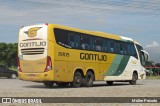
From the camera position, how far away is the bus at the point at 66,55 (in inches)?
870

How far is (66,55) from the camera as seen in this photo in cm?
2288

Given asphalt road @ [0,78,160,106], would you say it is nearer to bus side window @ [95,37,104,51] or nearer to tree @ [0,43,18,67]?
bus side window @ [95,37,104,51]

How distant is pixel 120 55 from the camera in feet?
93.4

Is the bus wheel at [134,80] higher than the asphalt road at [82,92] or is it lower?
higher

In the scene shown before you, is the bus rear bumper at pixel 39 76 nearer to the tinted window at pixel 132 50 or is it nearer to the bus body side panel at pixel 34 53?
the bus body side panel at pixel 34 53

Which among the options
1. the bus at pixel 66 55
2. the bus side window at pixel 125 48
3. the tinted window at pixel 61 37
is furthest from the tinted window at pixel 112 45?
the tinted window at pixel 61 37

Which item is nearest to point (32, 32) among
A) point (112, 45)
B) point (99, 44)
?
point (99, 44)

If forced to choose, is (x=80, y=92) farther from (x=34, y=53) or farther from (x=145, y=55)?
(x=145, y=55)

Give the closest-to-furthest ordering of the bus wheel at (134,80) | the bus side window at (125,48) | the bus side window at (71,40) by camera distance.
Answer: the bus side window at (71,40)
the bus side window at (125,48)
the bus wheel at (134,80)

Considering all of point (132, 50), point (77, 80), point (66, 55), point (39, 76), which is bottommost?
point (77, 80)

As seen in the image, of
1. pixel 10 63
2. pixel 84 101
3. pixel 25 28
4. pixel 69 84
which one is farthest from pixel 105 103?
pixel 10 63

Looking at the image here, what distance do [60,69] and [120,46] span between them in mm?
7167

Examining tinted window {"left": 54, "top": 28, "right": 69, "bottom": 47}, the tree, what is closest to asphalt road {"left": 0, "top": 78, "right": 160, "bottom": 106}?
tinted window {"left": 54, "top": 28, "right": 69, "bottom": 47}

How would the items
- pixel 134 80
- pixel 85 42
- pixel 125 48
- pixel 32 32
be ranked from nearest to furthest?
pixel 32 32 < pixel 85 42 < pixel 125 48 < pixel 134 80
